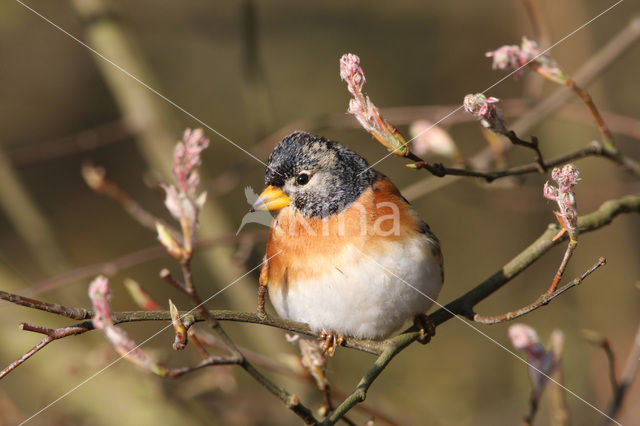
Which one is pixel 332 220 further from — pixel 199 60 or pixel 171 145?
pixel 199 60

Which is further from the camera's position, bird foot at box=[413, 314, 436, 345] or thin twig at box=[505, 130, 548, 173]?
bird foot at box=[413, 314, 436, 345]

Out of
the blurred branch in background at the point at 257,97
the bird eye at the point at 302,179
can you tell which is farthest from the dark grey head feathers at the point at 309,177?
the blurred branch in background at the point at 257,97

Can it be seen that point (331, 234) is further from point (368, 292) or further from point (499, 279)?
point (499, 279)

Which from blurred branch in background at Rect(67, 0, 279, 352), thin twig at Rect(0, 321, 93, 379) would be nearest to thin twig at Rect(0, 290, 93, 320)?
thin twig at Rect(0, 321, 93, 379)

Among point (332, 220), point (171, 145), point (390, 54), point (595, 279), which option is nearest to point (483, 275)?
point (595, 279)

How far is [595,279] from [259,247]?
90.6 inches

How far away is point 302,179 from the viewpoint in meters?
2.84

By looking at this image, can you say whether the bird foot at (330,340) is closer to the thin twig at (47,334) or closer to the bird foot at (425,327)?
the bird foot at (425,327)

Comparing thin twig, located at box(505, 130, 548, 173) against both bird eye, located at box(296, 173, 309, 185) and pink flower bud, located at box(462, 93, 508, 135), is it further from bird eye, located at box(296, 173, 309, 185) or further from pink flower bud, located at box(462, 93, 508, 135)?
bird eye, located at box(296, 173, 309, 185)

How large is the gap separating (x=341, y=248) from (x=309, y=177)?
1.27 ft

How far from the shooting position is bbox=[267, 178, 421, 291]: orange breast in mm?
2621

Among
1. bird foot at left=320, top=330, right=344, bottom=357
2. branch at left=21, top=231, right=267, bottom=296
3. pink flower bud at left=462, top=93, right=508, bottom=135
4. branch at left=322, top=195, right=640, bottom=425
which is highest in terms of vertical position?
branch at left=21, top=231, right=267, bottom=296

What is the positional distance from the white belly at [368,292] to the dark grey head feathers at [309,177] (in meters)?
0.31

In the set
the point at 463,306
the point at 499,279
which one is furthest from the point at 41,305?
the point at 499,279
